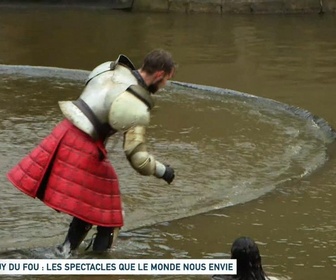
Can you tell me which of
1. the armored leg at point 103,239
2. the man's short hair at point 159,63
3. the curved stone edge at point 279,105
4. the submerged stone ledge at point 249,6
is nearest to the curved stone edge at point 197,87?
the curved stone edge at point 279,105

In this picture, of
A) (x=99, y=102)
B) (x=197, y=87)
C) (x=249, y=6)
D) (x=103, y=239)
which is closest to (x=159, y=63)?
(x=99, y=102)

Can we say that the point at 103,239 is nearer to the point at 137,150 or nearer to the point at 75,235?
the point at 75,235

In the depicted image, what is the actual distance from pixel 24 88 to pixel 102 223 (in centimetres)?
558

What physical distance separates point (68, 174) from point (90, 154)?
159 millimetres

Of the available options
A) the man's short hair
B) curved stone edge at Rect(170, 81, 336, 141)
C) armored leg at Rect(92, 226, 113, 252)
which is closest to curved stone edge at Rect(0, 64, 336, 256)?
curved stone edge at Rect(170, 81, 336, 141)

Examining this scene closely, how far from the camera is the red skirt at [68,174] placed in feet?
16.2

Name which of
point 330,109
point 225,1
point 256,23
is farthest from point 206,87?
point 225,1

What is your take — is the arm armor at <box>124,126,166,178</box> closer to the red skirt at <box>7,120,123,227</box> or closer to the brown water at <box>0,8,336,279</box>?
the red skirt at <box>7,120,123,227</box>

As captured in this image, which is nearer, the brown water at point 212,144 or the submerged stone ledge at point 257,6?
the brown water at point 212,144

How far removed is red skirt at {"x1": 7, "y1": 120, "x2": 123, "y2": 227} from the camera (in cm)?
493
